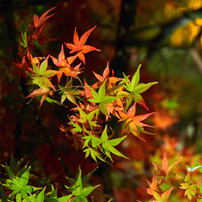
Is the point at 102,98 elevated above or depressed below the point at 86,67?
above

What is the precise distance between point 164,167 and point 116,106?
1.09 ft

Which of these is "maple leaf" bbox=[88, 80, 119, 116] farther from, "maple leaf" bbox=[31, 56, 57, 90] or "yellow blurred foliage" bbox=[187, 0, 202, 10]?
"yellow blurred foliage" bbox=[187, 0, 202, 10]

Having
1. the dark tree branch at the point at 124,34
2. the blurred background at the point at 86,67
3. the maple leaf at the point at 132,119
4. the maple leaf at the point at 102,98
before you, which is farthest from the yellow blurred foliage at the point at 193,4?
the maple leaf at the point at 102,98

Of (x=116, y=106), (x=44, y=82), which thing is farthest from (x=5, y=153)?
(x=116, y=106)

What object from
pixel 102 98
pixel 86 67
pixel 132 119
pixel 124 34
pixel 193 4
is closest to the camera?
pixel 102 98

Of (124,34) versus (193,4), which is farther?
(193,4)

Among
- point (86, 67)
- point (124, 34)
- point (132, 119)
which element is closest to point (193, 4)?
point (124, 34)

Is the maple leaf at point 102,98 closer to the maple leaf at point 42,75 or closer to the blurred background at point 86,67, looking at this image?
the maple leaf at point 42,75

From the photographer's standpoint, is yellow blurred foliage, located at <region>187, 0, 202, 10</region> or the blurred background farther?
yellow blurred foliage, located at <region>187, 0, 202, 10</region>

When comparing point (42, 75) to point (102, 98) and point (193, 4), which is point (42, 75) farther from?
point (193, 4)

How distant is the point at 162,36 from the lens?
3760mm

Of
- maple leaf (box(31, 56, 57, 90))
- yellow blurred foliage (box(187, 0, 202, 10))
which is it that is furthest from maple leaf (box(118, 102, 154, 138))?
yellow blurred foliage (box(187, 0, 202, 10))

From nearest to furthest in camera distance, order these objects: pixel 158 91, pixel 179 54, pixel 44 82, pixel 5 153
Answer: pixel 44 82
pixel 5 153
pixel 158 91
pixel 179 54

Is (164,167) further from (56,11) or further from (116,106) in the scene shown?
(56,11)
